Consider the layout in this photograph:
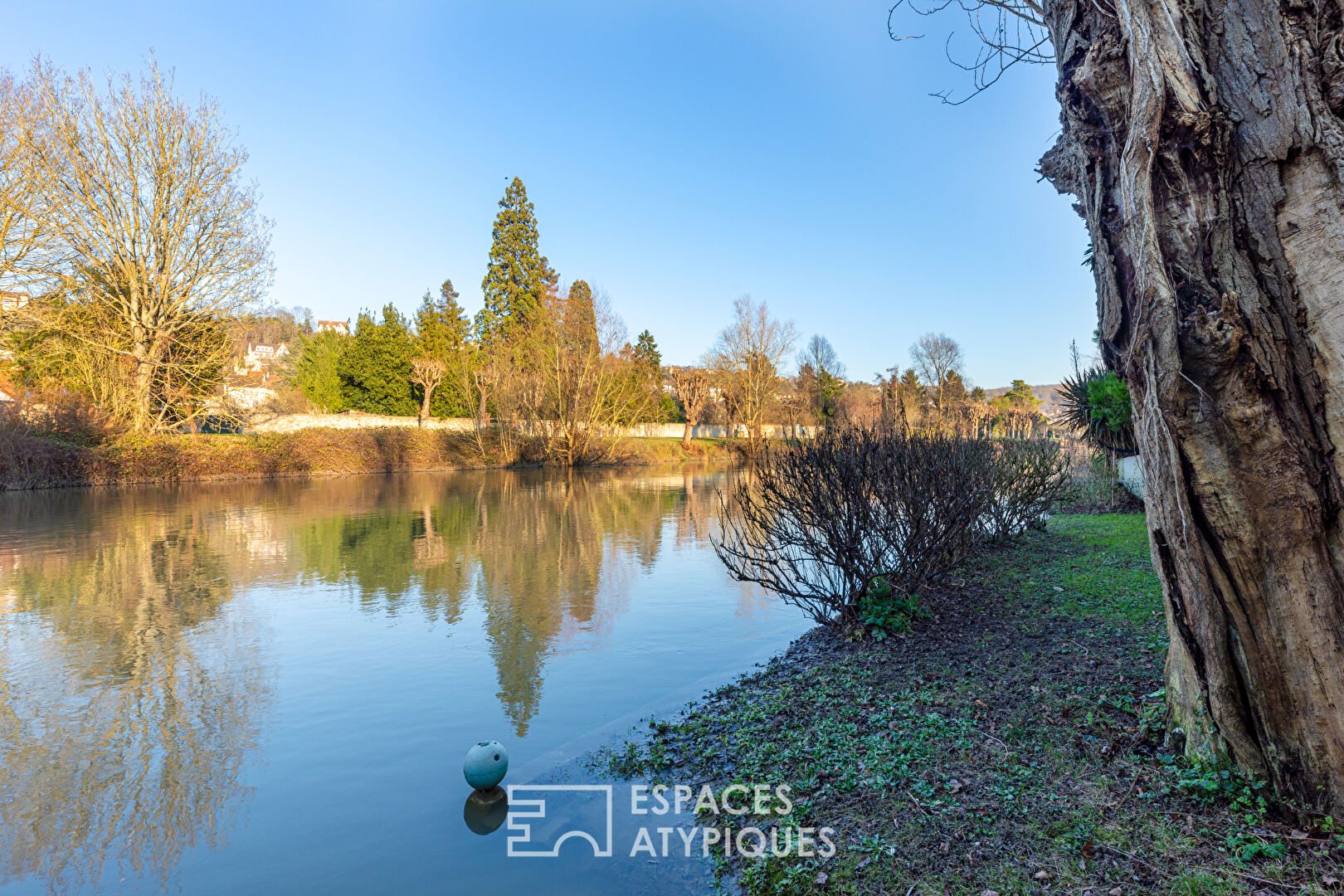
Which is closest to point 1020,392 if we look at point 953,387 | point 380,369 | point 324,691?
point 953,387

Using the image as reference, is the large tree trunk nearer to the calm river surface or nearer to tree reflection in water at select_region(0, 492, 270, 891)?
the calm river surface

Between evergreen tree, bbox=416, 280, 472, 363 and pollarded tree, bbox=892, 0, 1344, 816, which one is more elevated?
evergreen tree, bbox=416, 280, 472, 363

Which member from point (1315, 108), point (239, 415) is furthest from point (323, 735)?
point (239, 415)

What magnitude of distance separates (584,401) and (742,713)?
90.1ft

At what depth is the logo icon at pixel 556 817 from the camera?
3.01 meters

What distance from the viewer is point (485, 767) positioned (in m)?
3.40

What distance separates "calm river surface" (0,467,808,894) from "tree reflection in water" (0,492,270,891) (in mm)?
18

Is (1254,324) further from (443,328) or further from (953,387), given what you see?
(953,387)

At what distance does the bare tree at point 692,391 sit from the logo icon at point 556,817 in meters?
45.2

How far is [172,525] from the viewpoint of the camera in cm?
1309

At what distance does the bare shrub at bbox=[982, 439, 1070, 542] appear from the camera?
365 inches

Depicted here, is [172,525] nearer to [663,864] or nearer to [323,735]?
[323,735]

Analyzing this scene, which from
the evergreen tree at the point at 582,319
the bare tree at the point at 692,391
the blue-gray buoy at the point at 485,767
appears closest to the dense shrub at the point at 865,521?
the blue-gray buoy at the point at 485,767

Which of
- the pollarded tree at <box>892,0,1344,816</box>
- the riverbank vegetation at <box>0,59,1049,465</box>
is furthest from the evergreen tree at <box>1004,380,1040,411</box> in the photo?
the pollarded tree at <box>892,0,1344,816</box>
